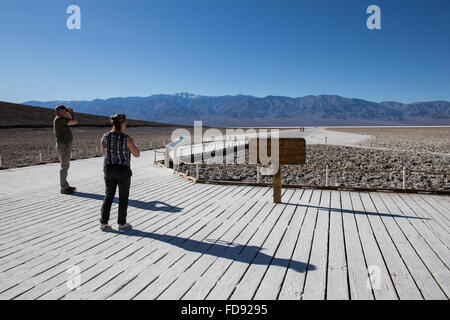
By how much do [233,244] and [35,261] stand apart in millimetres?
2477

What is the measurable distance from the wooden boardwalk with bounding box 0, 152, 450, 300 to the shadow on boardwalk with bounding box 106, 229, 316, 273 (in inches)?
0.5

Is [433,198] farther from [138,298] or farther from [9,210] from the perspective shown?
[9,210]

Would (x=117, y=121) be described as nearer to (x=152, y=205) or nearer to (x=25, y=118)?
(x=152, y=205)

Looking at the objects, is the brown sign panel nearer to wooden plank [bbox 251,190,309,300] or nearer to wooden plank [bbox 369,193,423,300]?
wooden plank [bbox 251,190,309,300]

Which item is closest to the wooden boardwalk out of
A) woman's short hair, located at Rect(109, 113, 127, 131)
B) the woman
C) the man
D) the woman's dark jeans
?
the woman's dark jeans

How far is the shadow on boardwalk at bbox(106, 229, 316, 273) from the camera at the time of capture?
373 centimetres

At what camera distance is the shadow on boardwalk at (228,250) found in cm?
373

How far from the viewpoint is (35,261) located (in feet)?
12.5

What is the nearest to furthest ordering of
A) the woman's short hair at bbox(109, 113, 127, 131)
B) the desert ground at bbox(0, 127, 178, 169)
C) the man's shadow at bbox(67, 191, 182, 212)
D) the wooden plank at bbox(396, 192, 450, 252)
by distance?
1. the wooden plank at bbox(396, 192, 450, 252)
2. the woman's short hair at bbox(109, 113, 127, 131)
3. the man's shadow at bbox(67, 191, 182, 212)
4. the desert ground at bbox(0, 127, 178, 169)

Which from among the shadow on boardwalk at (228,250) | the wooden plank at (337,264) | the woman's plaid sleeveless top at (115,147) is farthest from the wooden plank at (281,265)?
the woman's plaid sleeveless top at (115,147)

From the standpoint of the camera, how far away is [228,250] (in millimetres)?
4152

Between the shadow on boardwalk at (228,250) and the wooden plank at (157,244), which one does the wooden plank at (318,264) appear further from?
the wooden plank at (157,244)

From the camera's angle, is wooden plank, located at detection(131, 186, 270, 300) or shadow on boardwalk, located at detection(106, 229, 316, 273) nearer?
wooden plank, located at detection(131, 186, 270, 300)

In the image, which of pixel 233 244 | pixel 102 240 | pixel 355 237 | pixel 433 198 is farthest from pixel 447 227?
pixel 102 240
